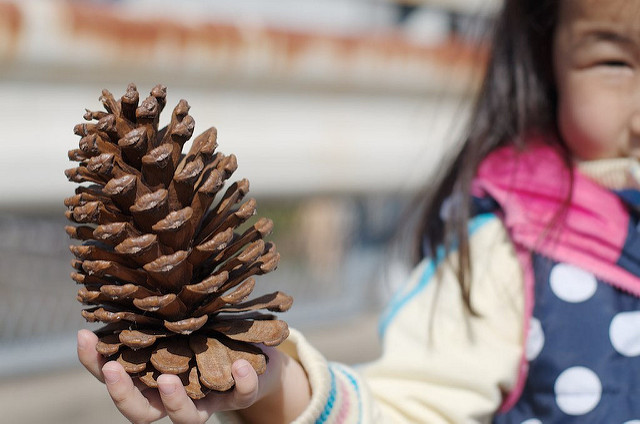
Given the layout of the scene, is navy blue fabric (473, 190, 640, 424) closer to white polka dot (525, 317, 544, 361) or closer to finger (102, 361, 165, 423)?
white polka dot (525, 317, 544, 361)

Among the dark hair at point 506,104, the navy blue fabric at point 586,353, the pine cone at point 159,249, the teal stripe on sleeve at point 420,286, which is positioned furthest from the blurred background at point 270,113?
the pine cone at point 159,249

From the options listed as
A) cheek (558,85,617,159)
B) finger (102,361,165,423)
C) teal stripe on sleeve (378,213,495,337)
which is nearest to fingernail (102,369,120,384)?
finger (102,361,165,423)

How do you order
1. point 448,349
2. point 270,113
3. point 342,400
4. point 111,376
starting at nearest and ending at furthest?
point 111,376 → point 342,400 → point 448,349 → point 270,113

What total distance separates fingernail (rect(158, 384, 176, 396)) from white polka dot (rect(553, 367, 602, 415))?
0.42 m

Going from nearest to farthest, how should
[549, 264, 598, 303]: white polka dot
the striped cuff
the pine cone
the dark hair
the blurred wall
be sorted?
the pine cone
the striped cuff
[549, 264, 598, 303]: white polka dot
the dark hair
the blurred wall

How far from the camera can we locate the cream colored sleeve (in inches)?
29.2

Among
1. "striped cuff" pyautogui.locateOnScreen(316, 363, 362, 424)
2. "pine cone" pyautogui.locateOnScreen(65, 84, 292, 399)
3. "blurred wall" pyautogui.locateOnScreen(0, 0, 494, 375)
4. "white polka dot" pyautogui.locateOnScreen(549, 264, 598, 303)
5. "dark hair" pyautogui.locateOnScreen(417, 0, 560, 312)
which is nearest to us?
"pine cone" pyautogui.locateOnScreen(65, 84, 292, 399)

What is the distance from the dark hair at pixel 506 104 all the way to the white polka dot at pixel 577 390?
18 cm

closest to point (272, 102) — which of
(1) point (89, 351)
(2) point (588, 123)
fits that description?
(2) point (588, 123)

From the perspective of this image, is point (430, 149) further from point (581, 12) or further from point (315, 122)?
point (581, 12)

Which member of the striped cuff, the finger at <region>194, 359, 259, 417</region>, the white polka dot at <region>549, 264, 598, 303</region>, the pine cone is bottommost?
the striped cuff

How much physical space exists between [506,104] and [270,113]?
26.4 inches

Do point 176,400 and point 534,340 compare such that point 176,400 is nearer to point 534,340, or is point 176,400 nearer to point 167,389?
point 167,389

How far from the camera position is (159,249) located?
495 millimetres
